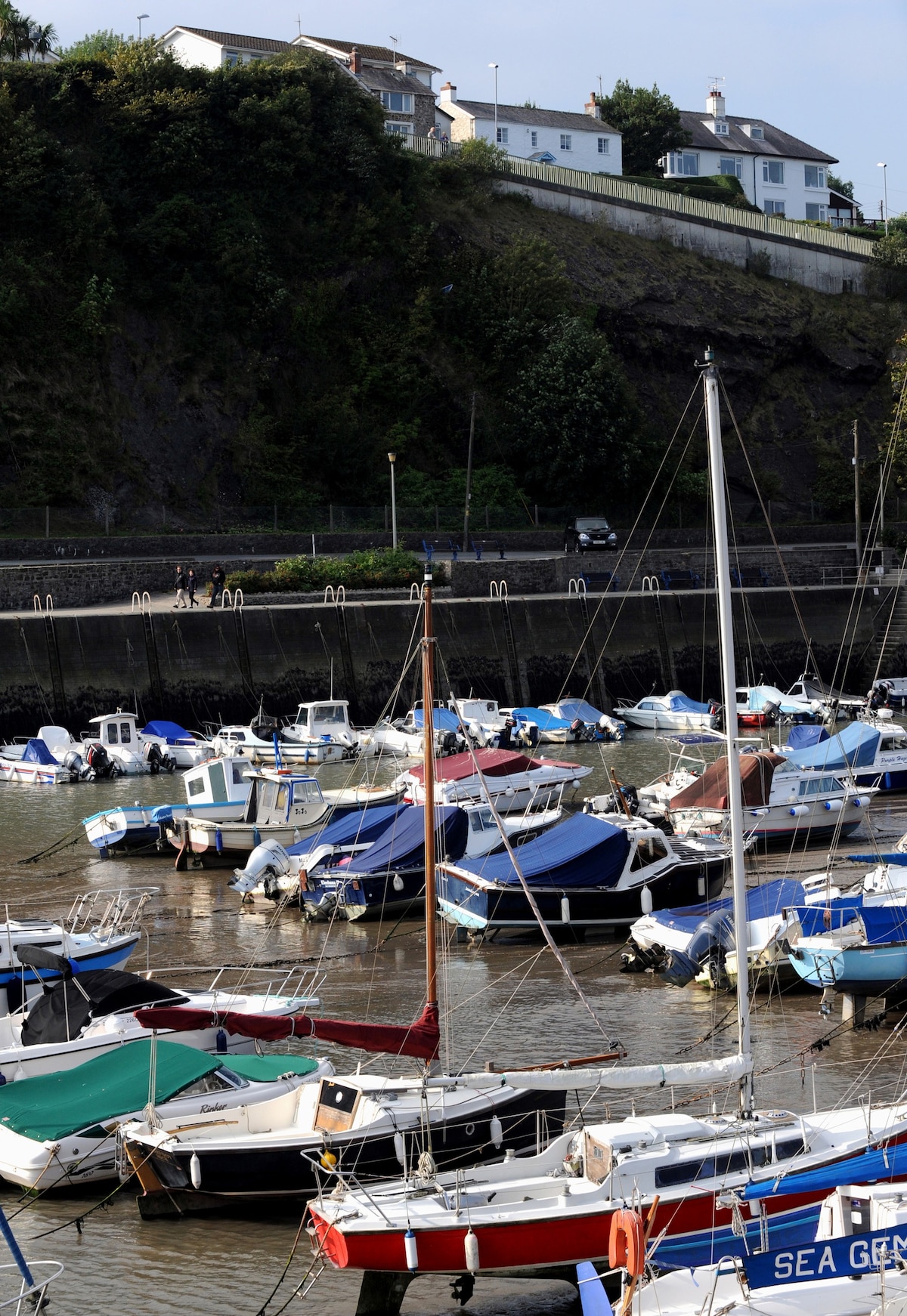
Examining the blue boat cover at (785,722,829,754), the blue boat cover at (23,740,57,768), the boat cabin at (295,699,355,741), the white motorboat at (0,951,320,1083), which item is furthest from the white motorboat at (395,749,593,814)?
the white motorboat at (0,951,320,1083)

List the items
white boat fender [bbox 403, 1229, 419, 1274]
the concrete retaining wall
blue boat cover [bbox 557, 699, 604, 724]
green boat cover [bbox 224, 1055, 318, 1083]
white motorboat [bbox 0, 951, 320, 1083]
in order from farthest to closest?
the concrete retaining wall → blue boat cover [bbox 557, 699, 604, 724] → white motorboat [bbox 0, 951, 320, 1083] → green boat cover [bbox 224, 1055, 318, 1083] → white boat fender [bbox 403, 1229, 419, 1274]

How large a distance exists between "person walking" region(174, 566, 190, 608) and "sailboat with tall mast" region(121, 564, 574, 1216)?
31.6 metres

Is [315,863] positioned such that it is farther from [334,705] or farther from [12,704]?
[12,704]

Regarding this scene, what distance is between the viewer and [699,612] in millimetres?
47438

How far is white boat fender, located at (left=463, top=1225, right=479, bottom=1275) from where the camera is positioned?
30.6ft

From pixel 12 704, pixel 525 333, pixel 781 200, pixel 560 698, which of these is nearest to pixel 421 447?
pixel 525 333

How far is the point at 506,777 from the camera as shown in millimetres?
29219

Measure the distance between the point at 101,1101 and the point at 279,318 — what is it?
5206 cm

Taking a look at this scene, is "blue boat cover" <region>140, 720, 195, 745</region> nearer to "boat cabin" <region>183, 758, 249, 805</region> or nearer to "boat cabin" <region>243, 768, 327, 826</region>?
"boat cabin" <region>183, 758, 249, 805</region>

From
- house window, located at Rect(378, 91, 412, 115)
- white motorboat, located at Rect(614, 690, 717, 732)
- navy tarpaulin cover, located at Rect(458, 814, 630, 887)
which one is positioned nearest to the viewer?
navy tarpaulin cover, located at Rect(458, 814, 630, 887)

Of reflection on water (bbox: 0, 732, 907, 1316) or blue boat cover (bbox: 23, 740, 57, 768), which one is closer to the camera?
reflection on water (bbox: 0, 732, 907, 1316)

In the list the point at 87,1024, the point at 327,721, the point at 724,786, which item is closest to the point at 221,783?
the point at 724,786

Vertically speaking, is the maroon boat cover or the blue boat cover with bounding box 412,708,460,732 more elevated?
the maroon boat cover

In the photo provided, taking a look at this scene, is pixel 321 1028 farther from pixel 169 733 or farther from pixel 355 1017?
pixel 169 733
